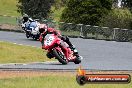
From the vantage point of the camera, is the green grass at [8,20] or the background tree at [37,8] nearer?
the green grass at [8,20]

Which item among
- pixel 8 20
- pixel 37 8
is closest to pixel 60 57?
pixel 8 20

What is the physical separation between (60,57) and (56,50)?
0.66 meters

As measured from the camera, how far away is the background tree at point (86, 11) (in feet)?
116

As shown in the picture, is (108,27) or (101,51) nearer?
(101,51)

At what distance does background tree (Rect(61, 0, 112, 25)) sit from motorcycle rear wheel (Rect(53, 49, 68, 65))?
19167 mm

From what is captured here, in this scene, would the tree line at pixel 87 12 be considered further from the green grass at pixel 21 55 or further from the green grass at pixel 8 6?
the green grass at pixel 8 6

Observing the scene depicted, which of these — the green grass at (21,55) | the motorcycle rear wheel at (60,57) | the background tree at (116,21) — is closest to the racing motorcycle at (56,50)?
the motorcycle rear wheel at (60,57)

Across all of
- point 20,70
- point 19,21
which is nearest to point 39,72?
point 20,70

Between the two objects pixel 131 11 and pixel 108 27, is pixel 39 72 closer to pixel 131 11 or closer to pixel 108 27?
pixel 108 27

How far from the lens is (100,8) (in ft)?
118

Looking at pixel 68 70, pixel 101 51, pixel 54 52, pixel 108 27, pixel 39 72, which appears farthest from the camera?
pixel 108 27

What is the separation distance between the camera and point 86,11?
117 ft

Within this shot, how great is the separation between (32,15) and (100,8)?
19.6 ft

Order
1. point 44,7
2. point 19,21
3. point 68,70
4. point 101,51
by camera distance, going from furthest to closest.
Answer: point 44,7 → point 19,21 → point 101,51 → point 68,70
